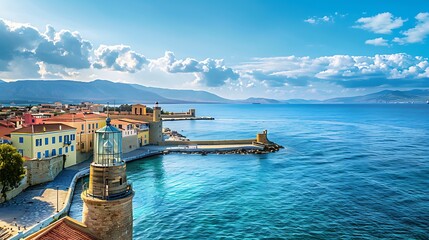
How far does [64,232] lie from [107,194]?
5.35 ft

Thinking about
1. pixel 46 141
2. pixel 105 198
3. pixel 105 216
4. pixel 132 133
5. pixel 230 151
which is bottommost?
pixel 230 151

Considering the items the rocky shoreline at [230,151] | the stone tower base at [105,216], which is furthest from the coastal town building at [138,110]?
the stone tower base at [105,216]

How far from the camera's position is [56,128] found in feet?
127

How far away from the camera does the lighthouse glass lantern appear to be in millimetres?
10637

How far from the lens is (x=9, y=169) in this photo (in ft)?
81.6

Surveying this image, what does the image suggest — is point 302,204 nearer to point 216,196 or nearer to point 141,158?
point 216,196

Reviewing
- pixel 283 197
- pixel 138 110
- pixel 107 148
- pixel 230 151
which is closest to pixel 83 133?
pixel 138 110

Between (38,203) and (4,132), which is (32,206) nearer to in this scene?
(38,203)

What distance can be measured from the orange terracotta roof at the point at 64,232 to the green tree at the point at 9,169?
1847cm

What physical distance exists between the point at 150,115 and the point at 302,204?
45.1m

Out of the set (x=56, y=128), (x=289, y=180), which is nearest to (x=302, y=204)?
(x=289, y=180)

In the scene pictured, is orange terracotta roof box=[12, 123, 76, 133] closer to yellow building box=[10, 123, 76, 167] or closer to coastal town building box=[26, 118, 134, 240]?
yellow building box=[10, 123, 76, 167]

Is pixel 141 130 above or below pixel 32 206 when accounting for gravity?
above

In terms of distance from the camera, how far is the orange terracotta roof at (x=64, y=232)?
29.9ft
